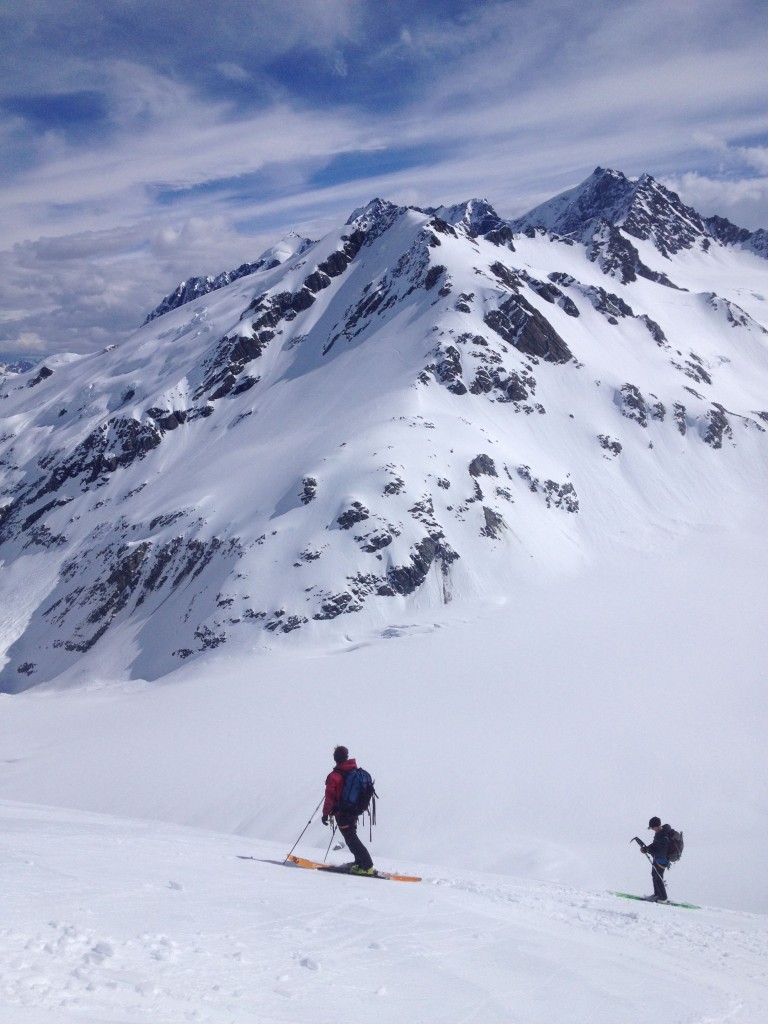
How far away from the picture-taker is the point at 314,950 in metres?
6.75

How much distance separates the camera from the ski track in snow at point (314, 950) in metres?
5.38

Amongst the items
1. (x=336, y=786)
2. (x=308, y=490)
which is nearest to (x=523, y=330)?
(x=308, y=490)

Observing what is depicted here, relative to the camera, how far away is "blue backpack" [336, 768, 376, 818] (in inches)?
411

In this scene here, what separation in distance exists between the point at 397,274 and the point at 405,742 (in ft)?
240

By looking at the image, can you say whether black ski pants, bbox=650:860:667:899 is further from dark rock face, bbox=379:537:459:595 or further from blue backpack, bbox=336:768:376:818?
dark rock face, bbox=379:537:459:595

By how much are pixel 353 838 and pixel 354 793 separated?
904 mm

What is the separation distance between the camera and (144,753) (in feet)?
97.6

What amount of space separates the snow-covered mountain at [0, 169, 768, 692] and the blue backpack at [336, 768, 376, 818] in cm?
3256

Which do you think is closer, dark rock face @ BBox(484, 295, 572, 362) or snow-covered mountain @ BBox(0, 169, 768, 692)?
snow-covered mountain @ BBox(0, 169, 768, 692)

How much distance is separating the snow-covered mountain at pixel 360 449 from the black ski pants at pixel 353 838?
105 ft

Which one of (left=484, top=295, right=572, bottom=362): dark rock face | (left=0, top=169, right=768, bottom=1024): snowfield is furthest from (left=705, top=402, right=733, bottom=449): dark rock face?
(left=484, top=295, right=572, bottom=362): dark rock face

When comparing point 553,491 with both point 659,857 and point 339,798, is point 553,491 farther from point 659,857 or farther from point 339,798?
point 339,798

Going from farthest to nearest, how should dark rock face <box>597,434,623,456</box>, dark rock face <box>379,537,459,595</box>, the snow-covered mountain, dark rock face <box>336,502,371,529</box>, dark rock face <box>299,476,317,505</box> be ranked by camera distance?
dark rock face <box>597,434,623,456</box>, dark rock face <box>299,476,317,505</box>, dark rock face <box>336,502,371,529</box>, the snow-covered mountain, dark rock face <box>379,537,459,595</box>

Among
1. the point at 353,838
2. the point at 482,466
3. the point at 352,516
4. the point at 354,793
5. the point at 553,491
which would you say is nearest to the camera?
the point at 354,793
